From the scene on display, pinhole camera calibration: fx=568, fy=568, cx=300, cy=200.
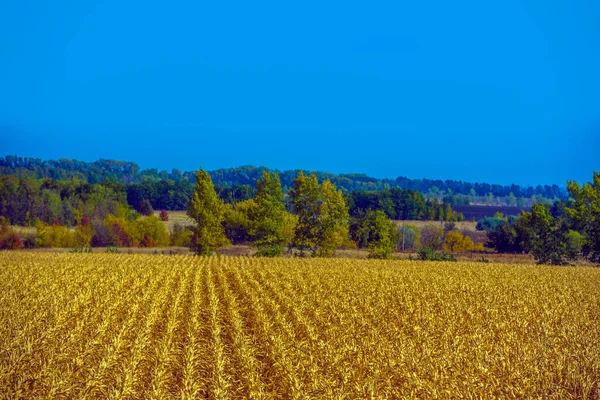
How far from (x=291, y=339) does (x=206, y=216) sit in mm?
39509

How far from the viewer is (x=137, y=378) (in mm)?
11227

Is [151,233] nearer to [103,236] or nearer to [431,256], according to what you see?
[103,236]

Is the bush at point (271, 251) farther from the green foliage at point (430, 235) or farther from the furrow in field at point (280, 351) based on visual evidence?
the green foliage at point (430, 235)

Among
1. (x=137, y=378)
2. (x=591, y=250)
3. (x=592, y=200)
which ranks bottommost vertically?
(x=137, y=378)

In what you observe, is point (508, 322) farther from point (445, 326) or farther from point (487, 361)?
point (487, 361)

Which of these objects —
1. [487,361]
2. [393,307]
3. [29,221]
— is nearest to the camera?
[487,361]

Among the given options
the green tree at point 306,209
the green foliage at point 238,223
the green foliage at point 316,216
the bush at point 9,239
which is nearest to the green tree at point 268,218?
the green tree at point 306,209

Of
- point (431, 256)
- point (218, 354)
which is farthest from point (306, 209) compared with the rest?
point (218, 354)

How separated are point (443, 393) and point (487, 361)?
2.66m

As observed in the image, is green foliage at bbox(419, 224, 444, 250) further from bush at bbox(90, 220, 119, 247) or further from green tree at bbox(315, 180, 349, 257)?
bush at bbox(90, 220, 119, 247)

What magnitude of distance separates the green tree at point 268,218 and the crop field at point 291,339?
29068mm

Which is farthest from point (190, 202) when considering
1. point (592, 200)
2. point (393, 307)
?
point (592, 200)

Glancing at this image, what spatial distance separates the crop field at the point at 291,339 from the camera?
1073 centimetres

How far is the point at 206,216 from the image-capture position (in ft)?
173
